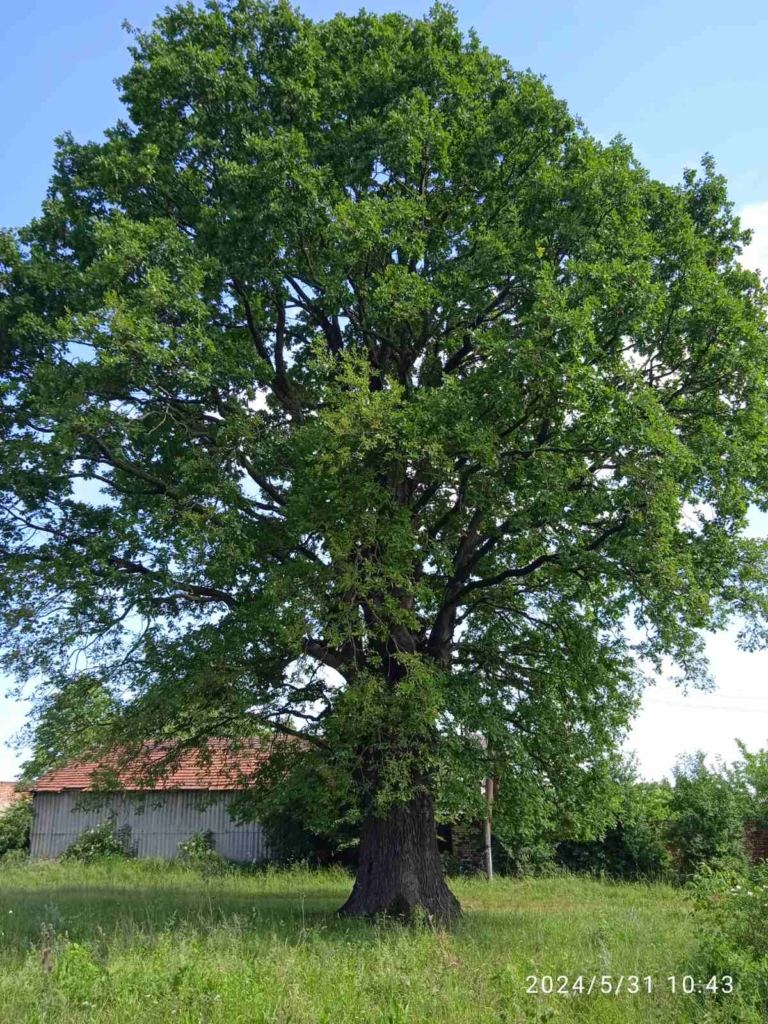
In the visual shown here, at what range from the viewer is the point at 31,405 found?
12.6m

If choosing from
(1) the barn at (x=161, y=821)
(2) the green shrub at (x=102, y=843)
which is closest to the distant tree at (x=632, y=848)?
(1) the barn at (x=161, y=821)

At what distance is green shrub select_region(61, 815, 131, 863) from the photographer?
29438 mm

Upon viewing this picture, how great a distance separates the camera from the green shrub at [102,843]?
29438mm

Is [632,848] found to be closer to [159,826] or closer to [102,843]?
[159,826]

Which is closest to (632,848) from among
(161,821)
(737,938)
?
(161,821)

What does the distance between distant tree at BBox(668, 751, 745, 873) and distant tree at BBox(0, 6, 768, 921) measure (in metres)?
11.9

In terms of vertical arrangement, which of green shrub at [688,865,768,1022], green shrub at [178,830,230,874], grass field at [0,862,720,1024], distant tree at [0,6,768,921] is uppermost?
distant tree at [0,6,768,921]

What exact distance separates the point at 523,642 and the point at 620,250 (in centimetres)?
663

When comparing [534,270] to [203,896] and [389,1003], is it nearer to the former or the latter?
[389,1003]

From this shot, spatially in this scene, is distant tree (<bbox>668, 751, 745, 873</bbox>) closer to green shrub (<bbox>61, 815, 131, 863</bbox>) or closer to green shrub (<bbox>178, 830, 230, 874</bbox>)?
green shrub (<bbox>178, 830, 230, 874</bbox>)

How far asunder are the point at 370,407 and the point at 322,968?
6481 millimetres

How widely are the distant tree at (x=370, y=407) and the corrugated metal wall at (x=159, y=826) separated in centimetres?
1556

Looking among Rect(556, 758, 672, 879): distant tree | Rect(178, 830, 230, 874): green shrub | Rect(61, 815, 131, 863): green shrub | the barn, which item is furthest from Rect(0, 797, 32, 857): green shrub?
Rect(556, 758, 672, 879): distant tree

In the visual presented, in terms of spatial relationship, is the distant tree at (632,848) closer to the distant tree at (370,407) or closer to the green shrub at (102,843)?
the distant tree at (370,407)
